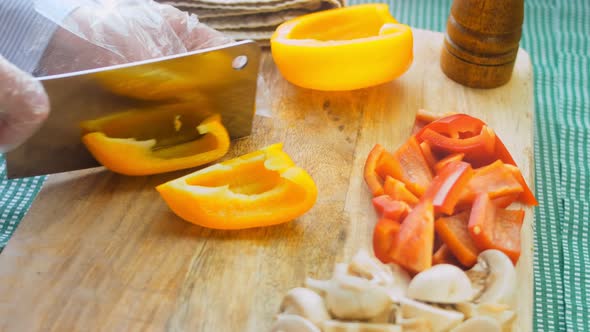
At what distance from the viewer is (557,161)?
206 cm

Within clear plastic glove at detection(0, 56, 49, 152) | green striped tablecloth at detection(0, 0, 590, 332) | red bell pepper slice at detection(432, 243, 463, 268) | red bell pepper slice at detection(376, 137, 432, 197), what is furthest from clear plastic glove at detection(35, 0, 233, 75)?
red bell pepper slice at detection(432, 243, 463, 268)

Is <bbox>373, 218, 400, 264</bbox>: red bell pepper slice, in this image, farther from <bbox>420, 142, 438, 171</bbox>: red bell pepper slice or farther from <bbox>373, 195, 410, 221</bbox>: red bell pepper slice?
<bbox>420, 142, 438, 171</bbox>: red bell pepper slice

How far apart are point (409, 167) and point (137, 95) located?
692 mm

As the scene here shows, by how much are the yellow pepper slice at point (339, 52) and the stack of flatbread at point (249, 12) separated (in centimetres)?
6

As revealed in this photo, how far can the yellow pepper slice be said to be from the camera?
5.96ft

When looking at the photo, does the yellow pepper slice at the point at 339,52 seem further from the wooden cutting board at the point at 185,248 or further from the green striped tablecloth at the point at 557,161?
the green striped tablecloth at the point at 557,161

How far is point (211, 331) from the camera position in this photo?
4.43 ft

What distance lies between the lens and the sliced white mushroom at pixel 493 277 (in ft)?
4.34

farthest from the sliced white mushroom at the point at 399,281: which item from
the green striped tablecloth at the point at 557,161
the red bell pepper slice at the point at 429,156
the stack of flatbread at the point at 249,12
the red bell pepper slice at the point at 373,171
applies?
the stack of flatbread at the point at 249,12

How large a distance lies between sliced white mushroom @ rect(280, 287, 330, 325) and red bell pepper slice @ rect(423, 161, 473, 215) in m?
0.38

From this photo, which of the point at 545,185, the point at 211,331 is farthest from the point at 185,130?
the point at 545,185

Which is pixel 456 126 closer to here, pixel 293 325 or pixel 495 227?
pixel 495 227

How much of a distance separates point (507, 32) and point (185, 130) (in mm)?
940

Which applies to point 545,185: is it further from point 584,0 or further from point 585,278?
point 584,0
